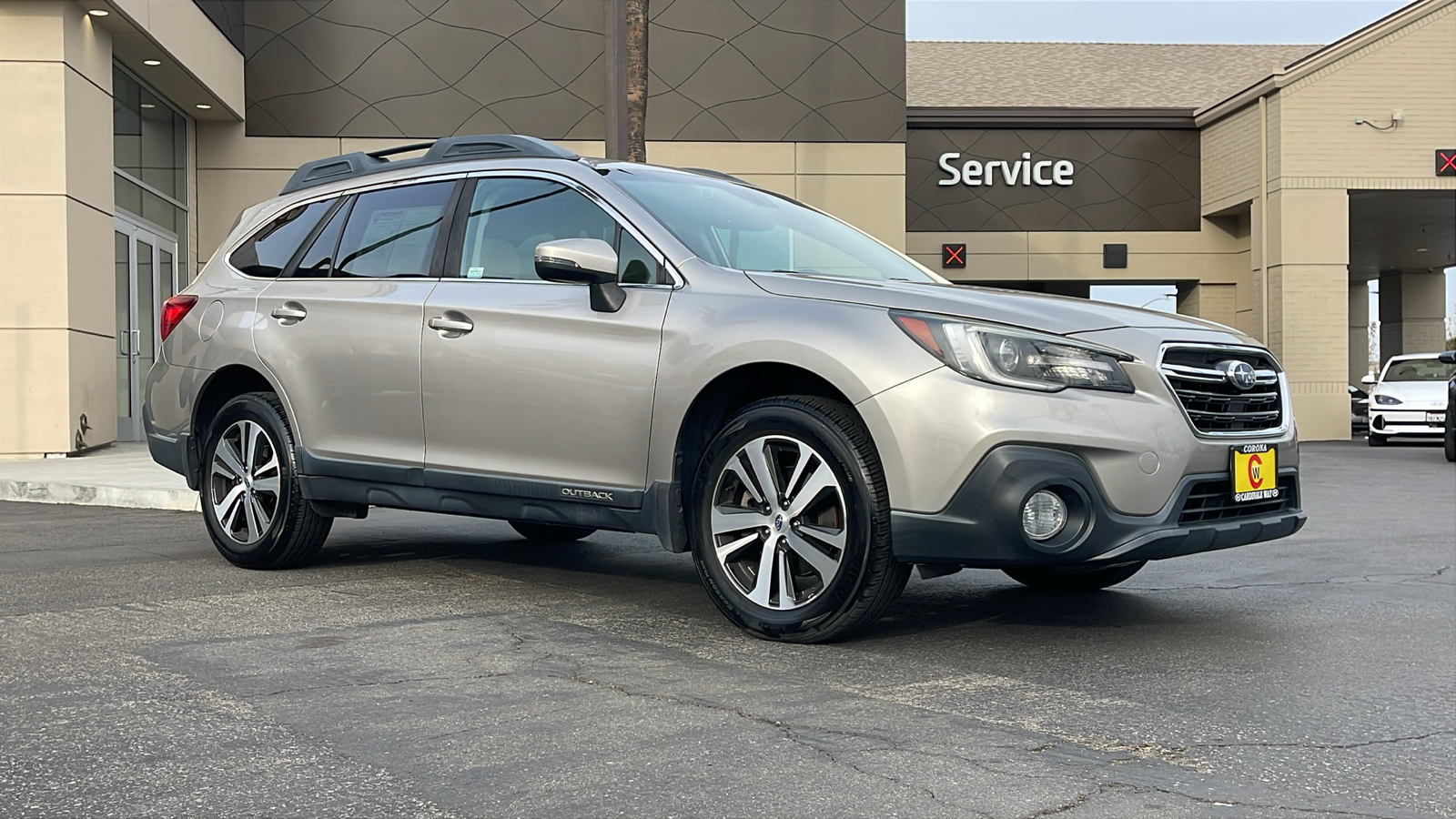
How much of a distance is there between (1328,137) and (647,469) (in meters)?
24.0

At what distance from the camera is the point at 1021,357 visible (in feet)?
15.4

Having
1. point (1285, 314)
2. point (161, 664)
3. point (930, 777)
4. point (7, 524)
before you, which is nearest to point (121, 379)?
point (7, 524)

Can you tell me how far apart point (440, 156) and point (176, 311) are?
1754 mm

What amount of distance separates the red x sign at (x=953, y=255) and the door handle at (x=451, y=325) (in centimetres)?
2389

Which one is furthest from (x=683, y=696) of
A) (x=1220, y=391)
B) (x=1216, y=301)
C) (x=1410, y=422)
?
(x=1216, y=301)

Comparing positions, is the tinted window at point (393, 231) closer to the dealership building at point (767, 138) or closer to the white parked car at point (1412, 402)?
the dealership building at point (767, 138)

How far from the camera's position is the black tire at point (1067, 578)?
626cm

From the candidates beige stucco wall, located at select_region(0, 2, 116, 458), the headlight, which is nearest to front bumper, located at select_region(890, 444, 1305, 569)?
the headlight

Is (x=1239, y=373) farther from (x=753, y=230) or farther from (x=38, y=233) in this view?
(x=38, y=233)

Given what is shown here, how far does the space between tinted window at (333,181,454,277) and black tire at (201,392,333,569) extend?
77 centimetres

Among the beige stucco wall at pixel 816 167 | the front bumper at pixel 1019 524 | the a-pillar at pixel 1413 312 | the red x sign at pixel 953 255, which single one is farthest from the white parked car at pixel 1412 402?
the front bumper at pixel 1019 524

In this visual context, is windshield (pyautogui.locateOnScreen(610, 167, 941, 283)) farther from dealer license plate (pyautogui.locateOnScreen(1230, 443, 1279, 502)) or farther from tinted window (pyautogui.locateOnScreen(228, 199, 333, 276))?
tinted window (pyautogui.locateOnScreen(228, 199, 333, 276))

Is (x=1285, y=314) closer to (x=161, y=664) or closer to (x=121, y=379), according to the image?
(x=121, y=379)

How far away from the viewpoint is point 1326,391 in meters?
26.4
